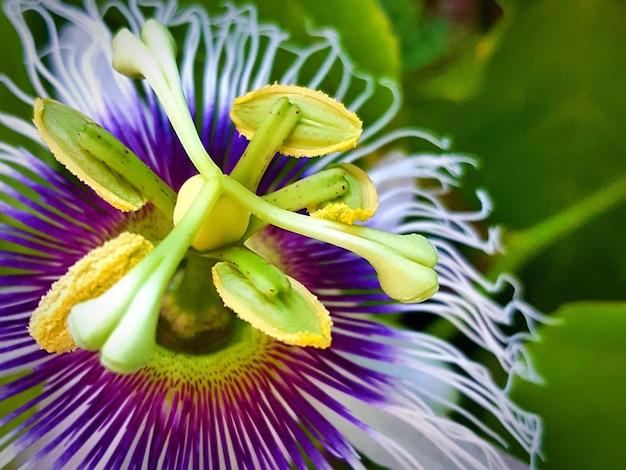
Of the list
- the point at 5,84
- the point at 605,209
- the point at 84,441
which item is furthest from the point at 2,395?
the point at 605,209

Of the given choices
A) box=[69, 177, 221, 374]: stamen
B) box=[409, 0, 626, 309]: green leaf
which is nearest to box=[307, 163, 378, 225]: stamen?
box=[69, 177, 221, 374]: stamen

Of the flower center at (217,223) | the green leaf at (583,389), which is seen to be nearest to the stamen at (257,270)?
the flower center at (217,223)

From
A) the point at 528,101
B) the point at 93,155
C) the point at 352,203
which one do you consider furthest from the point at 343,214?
the point at 528,101

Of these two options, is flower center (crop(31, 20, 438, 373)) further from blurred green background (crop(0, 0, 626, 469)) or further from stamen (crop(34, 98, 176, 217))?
blurred green background (crop(0, 0, 626, 469))

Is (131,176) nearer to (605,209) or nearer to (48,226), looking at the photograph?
(48,226)

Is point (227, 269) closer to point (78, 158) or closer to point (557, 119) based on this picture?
point (78, 158)

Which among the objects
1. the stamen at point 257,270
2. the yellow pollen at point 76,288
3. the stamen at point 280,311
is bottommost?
the yellow pollen at point 76,288

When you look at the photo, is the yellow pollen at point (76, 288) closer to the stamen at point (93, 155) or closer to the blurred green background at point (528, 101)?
the stamen at point (93, 155)
